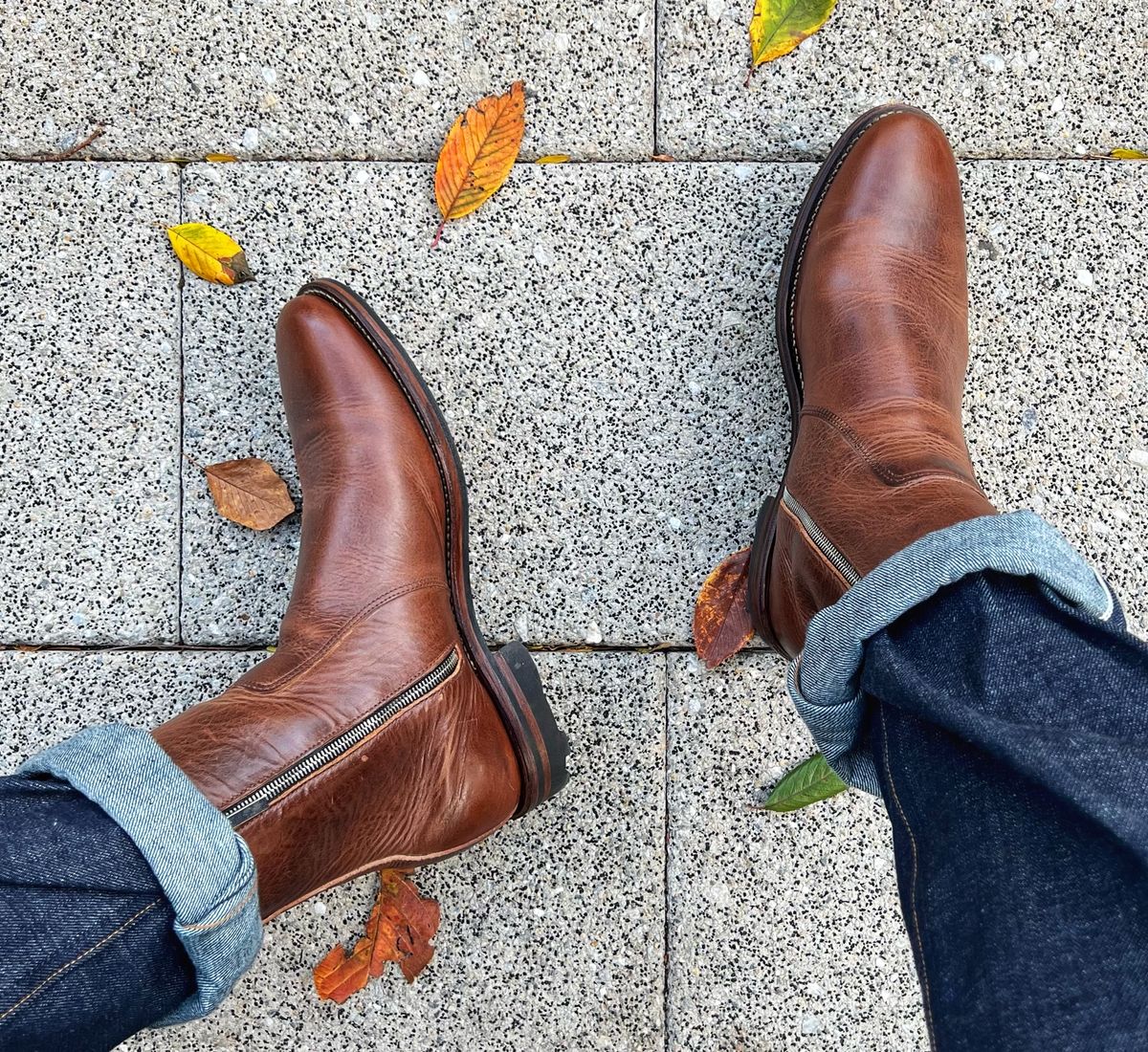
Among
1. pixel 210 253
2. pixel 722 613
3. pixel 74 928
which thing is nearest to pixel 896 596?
pixel 722 613

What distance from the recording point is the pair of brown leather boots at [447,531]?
1.05 metres

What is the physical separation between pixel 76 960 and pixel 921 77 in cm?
168

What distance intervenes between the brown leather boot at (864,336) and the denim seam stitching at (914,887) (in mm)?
280

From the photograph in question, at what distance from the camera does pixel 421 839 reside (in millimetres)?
1172

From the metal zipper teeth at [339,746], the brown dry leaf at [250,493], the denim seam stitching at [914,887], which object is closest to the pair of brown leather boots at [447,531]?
the metal zipper teeth at [339,746]

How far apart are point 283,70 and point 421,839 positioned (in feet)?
4.07

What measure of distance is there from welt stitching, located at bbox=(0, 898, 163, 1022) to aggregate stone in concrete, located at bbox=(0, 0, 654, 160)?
3.82ft

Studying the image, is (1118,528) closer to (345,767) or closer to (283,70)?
(345,767)

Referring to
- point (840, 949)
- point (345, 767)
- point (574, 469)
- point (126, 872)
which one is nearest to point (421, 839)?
point (345, 767)

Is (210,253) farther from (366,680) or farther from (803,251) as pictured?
(803,251)

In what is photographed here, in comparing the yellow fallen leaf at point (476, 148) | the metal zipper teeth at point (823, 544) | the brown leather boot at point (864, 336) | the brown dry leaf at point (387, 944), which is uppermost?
the yellow fallen leaf at point (476, 148)

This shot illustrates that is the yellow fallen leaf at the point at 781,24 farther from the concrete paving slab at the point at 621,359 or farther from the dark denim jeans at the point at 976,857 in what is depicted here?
the dark denim jeans at the point at 976,857

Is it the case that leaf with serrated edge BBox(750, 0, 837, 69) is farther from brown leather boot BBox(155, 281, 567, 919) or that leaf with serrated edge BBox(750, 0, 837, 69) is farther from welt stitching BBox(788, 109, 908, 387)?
brown leather boot BBox(155, 281, 567, 919)

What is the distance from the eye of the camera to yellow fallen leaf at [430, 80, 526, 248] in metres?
1.42
